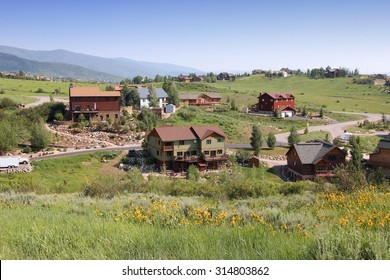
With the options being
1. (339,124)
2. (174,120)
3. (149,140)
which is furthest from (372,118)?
(149,140)

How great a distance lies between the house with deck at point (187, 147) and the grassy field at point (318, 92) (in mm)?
55296

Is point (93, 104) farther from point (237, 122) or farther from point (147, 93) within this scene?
point (237, 122)

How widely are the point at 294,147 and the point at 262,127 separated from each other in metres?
27.3

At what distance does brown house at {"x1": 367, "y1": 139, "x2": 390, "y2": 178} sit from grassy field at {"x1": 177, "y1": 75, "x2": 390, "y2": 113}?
5784cm

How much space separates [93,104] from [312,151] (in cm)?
3760

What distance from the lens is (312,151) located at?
42406 millimetres

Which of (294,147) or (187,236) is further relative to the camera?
(294,147)

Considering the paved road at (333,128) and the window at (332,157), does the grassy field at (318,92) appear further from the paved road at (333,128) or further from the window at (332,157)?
the window at (332,157)

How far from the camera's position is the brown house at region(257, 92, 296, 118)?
279 feet

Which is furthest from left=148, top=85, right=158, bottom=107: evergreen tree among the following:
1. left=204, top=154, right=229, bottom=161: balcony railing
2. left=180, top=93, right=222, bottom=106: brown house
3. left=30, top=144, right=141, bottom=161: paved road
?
left=204, top=154, right=229, bottom=161: balcony railing

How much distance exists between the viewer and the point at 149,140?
47.9 metres

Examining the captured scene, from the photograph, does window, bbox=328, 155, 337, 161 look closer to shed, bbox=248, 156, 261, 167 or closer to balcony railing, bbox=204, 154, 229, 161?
shed, bbox=248, 156, 261, 167

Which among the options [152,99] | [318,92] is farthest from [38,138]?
[318,92]

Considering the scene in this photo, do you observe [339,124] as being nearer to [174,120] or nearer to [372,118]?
[372,118]
